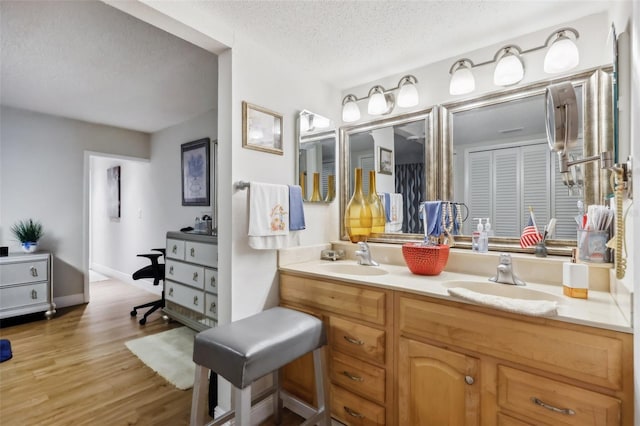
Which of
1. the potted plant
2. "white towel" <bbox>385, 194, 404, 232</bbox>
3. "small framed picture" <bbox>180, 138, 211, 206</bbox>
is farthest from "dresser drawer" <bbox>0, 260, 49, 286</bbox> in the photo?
"white towel" <bbox>385, 194, 404, 232</bbox>

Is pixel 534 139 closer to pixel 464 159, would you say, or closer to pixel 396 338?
pixel 464 159

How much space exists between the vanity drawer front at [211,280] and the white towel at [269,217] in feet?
3.87

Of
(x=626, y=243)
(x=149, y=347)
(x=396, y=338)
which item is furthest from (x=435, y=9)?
(x=149, y=347)

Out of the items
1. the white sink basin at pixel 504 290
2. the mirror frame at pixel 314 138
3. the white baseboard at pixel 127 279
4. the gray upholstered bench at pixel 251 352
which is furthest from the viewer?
the white baseboard at pixel 127 279

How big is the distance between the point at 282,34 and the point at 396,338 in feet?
5.42

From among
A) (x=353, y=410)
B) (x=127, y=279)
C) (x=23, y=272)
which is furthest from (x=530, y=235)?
(x=127, y=279)

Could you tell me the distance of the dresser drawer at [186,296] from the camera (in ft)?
9.26

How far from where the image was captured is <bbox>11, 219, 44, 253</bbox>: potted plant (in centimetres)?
330

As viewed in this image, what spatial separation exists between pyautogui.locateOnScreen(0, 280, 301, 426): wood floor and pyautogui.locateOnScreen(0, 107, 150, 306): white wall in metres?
0.72

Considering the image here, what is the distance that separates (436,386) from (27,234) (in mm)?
4216

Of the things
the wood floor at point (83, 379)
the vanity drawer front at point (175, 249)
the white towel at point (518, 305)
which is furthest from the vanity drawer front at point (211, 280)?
the white towel at point (518, 305)

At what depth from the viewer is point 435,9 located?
1.46 metres

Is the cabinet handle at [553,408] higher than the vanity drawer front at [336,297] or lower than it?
lower

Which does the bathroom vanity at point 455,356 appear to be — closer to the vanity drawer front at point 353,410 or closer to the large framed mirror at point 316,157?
the vanity drawer front at point 353,410
